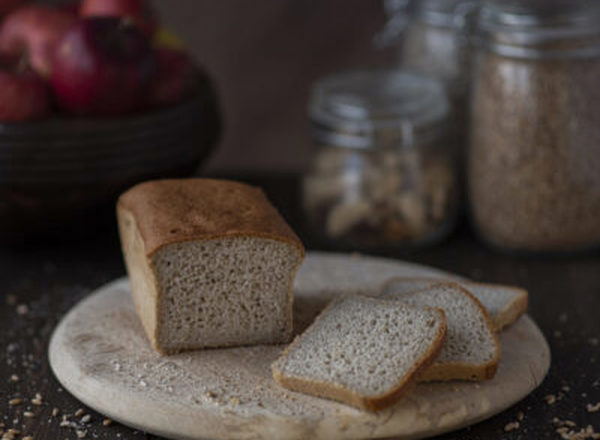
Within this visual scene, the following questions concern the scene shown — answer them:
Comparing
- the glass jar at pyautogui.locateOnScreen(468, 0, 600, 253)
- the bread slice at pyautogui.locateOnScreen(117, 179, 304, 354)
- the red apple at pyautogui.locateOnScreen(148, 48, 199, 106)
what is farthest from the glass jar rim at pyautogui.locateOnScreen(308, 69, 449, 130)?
the bread slice at pyautogui.locateOnScreen(117, 179, 304, 354)

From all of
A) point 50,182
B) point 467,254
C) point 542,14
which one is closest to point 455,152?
point 467,254

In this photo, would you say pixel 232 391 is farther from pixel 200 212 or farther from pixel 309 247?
pixel 309 247

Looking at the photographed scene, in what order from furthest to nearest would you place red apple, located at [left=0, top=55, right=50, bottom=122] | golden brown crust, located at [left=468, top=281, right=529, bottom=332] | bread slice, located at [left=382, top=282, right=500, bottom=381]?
red apple, located at [left=0, top=55, right=50, bottom=122], golden brown crust, located at [left=468, top=281, right=529, bottom=332], bread slice, located at [left=382, top=282, right=500, bottom=381]

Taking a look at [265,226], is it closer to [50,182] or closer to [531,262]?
[50,182]

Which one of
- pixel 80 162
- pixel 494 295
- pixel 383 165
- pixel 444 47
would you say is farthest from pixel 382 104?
pixel 80 162

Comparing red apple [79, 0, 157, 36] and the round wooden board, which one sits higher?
red apple [79, 0, 157, 36]

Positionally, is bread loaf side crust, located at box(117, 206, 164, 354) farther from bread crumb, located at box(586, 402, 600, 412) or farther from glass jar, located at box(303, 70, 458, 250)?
bread crumb, located at box(586, 402, 600, 412)

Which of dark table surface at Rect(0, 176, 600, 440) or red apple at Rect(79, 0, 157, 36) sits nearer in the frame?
dark table surface at Rect(0, 176, 600, 440)

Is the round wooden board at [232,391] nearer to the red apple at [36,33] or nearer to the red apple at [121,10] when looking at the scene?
the red apple at [36,33]

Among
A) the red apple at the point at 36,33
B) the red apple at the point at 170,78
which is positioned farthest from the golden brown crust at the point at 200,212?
the red apple at the point at 36,33
